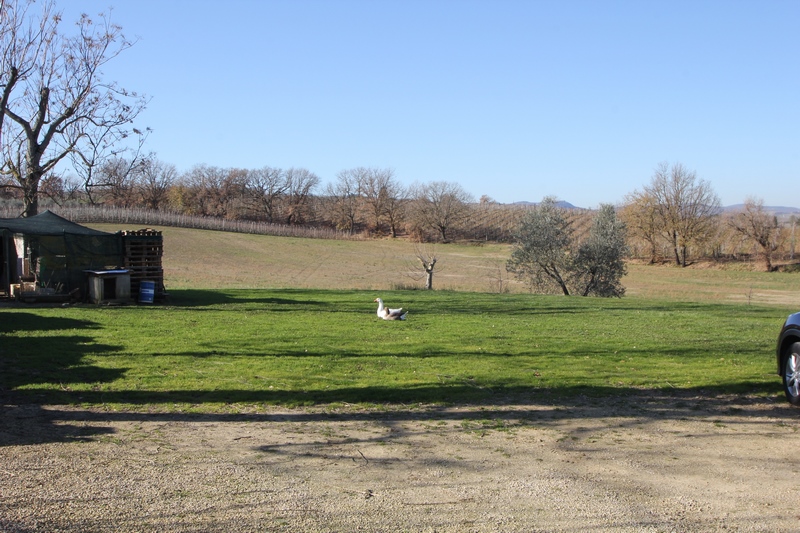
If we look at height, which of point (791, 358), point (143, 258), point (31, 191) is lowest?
point (791, 358)

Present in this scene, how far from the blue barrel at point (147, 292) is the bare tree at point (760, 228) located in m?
72.3

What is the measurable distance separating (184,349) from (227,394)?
13.4ft

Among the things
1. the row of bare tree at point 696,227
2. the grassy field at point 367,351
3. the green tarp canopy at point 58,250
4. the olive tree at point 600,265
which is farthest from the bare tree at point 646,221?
the green tarp canopy at point 58,250

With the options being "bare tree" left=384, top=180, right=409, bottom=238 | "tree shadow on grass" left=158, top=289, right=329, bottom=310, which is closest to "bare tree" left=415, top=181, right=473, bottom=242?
"bare tree" left=384, top=180, right=409, bottom=238

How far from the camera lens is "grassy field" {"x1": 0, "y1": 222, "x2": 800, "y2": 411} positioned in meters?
9.57

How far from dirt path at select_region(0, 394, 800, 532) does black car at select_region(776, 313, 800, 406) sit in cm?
43

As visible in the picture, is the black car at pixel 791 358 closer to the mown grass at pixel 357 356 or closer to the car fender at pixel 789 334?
the car fender at pixel 789 334

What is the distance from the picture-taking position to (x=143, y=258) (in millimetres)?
23891

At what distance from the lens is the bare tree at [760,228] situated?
76.2m

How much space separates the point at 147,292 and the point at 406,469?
19087mm

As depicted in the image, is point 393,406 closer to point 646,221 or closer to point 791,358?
point 791,358

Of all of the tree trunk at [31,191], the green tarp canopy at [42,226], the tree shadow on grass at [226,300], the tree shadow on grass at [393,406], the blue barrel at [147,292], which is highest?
the tree trunk at [31,191]

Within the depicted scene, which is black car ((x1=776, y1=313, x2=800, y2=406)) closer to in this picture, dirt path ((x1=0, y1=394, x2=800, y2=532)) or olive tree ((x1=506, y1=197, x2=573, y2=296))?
dirt path ((x1=0, y1=394, x2=800, y2=532))

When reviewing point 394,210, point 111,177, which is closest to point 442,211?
point 394,210
